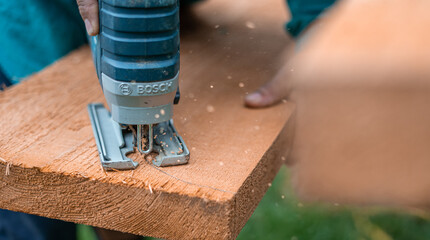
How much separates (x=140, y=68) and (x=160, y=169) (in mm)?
227

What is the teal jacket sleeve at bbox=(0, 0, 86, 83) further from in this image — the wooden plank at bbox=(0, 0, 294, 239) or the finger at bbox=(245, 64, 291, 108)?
the finger at bbox=(245, 64, 291, 108)

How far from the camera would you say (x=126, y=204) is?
36.4 inches

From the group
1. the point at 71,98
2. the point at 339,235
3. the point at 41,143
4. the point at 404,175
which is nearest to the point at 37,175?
the point at 41,143

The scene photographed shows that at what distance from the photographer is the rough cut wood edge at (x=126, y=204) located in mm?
885

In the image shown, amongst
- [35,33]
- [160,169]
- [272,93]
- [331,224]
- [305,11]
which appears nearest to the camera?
[160,169]

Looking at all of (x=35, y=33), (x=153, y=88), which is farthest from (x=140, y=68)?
(x=35, y=33)

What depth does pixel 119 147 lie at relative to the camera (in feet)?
3.35

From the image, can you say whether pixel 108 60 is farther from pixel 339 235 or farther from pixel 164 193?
pixel 339 235

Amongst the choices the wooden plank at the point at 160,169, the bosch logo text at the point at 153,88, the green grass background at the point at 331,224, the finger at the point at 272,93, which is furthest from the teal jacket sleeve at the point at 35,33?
the green grass background at the point at 331,224

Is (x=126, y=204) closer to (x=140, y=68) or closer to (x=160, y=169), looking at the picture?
(x=160, y=169)

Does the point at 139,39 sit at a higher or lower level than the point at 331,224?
higher

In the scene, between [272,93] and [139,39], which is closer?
[139,39]

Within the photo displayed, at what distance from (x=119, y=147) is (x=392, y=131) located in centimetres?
108

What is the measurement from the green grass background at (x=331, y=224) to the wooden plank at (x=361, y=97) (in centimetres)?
68
